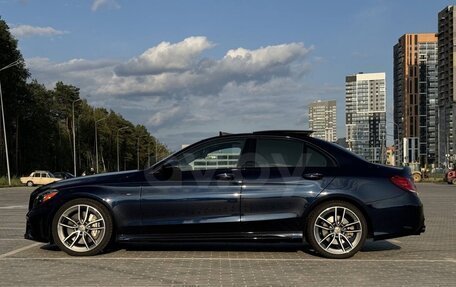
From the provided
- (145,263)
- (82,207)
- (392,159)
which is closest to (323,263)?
(145,263)

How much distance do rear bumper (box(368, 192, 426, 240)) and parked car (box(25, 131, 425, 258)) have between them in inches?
0.5

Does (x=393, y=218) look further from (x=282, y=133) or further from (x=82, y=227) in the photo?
(x=82, y=227)

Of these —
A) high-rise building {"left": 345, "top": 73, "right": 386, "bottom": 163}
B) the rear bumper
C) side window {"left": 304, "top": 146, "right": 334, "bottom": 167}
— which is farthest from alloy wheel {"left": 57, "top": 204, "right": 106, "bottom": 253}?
high-rise building {"left": 345, "top": 73, "right": 386, "bottom": 163}

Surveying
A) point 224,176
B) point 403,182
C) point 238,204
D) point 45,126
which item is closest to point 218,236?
point 238,204

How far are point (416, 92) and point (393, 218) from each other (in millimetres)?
99875

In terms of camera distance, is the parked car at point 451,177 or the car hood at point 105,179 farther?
the parked car at point 451,177

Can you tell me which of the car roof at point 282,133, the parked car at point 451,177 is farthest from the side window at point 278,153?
the parked car at point 451,177

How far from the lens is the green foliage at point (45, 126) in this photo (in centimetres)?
6625

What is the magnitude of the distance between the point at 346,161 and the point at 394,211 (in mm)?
879

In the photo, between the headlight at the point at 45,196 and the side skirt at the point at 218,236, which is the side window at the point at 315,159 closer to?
the side skirt at the point at 218,236

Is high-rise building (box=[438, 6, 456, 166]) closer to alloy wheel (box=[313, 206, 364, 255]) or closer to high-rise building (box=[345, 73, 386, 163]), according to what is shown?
high-rise building (box=[345, 73, 386, 163])

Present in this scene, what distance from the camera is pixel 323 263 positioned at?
23.6 feet

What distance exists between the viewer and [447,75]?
101 meters

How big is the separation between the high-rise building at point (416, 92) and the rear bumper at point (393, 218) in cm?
9307
